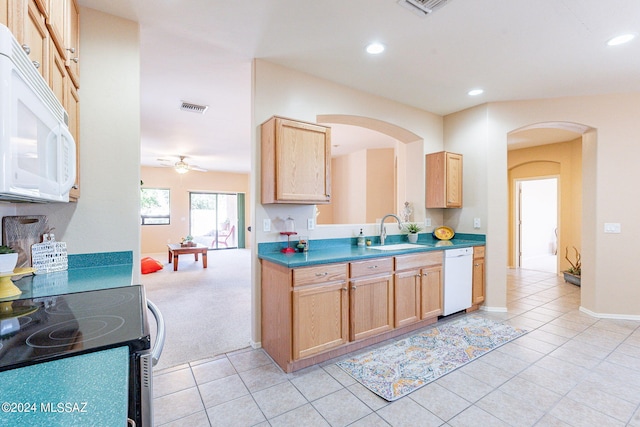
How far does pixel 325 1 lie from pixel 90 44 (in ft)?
5.51

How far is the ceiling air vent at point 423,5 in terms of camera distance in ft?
6.47

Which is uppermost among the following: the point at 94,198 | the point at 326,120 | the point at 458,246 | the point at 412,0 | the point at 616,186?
the point at 412,0

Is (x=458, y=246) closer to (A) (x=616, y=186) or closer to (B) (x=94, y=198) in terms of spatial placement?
(A) (x=616, y=186)

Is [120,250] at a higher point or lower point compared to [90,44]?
lower

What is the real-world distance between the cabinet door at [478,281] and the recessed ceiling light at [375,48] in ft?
8.83

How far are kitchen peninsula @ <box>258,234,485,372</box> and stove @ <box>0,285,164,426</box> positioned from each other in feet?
A: 3.90

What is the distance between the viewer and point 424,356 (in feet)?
8.30

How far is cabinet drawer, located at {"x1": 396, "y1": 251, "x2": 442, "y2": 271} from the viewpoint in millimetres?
2875

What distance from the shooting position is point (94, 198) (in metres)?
2.05

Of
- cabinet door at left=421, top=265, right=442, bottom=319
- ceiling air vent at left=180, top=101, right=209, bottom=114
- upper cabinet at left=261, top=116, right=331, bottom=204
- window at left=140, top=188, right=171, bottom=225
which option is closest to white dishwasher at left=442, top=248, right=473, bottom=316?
cabinet door at left=421, top=265, right=442, bottom=319

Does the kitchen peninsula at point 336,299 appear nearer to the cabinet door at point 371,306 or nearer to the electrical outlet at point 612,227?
the cabinet door at point 371,306

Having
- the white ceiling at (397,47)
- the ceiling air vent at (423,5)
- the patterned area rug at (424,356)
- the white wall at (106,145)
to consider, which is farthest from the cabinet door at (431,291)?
the white wall at (106,145)

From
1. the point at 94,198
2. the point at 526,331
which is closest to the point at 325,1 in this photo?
the point at 94,198

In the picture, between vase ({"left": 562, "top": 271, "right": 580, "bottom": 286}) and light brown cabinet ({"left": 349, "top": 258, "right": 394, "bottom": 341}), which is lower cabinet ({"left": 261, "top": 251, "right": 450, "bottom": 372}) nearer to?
light brown cabinet ({"left": 349, "top": 258, "right": 394, "bottom": 341})
